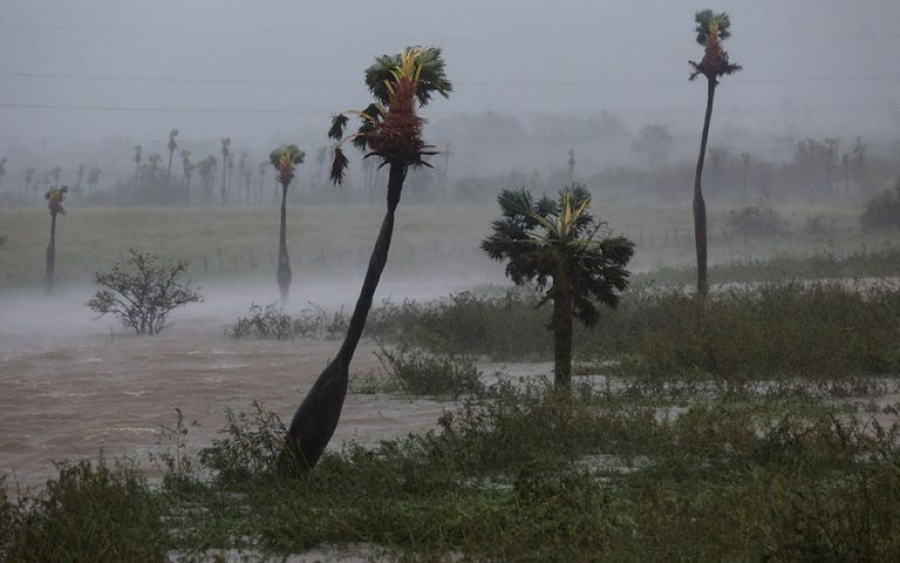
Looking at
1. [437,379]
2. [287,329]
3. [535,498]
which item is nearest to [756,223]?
[287,329]

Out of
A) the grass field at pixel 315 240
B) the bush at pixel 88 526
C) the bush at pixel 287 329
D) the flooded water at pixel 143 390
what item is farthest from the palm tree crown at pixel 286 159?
the bush at pixel 88 526

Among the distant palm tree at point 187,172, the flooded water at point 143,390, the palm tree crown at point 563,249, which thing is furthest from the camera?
the distant palm tree at point 187,172

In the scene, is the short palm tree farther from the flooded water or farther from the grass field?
the flooded water

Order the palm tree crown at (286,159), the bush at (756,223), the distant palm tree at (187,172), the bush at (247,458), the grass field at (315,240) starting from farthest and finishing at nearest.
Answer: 1. the distant palm tree at (187,172)
2. the bush at (756,223)
3. the grass field at (315,240)
4. the palm tree crown at (286,159)
5. the bush at (247,458)

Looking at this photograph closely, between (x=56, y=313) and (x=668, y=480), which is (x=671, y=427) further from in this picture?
(x=56, y=313)

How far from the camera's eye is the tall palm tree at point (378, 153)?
11363 millimetres

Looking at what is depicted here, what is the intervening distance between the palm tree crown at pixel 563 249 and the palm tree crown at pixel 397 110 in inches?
141

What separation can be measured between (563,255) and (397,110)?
4535mm

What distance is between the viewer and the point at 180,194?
130625 mm

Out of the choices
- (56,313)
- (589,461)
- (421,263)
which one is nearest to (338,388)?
(589,461)

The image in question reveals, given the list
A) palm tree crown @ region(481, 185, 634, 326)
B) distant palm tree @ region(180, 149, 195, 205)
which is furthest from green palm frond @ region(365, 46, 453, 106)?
A: distant palm tree @ region(180, 149, 195, 205)

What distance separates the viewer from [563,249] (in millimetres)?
15938

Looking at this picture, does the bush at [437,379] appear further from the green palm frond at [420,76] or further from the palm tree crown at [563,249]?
the green palm frond at [420,76]

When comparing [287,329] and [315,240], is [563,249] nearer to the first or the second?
[287,329]
